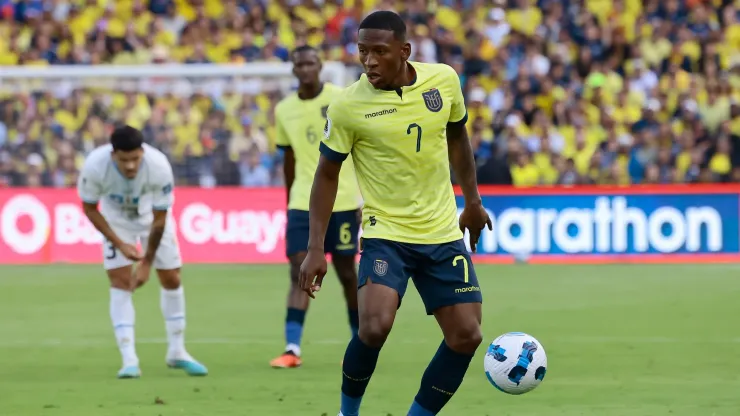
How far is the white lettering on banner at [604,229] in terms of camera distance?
20.5 m

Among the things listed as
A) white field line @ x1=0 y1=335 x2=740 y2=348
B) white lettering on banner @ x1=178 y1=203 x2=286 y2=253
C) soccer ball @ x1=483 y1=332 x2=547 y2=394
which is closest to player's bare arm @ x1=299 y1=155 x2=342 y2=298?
soccer ball @ x1=483 y1=332 x2=547 y2=394

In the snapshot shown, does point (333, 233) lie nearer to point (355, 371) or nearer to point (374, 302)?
point (355, 371)

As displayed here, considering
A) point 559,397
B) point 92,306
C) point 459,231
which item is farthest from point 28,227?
point 459,231

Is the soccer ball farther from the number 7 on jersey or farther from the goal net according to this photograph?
the goal net

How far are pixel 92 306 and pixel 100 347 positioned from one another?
362 cm

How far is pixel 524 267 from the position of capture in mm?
20125

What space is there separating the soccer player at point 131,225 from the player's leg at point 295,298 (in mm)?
736

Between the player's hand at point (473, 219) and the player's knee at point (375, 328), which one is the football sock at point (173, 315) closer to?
the player's hand at point (473, 219)

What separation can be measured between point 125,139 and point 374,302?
3558 millimetres

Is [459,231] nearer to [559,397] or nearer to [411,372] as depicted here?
[559,397]

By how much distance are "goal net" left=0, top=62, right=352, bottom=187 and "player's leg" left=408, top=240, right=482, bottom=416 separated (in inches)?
567

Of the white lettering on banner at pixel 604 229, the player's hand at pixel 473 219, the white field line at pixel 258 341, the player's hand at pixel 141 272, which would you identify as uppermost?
the player's hand at pixel 473 219

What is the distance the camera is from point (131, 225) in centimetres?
1056

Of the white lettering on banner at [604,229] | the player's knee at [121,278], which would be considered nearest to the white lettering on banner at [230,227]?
the white lettering on banner at [604,229]
